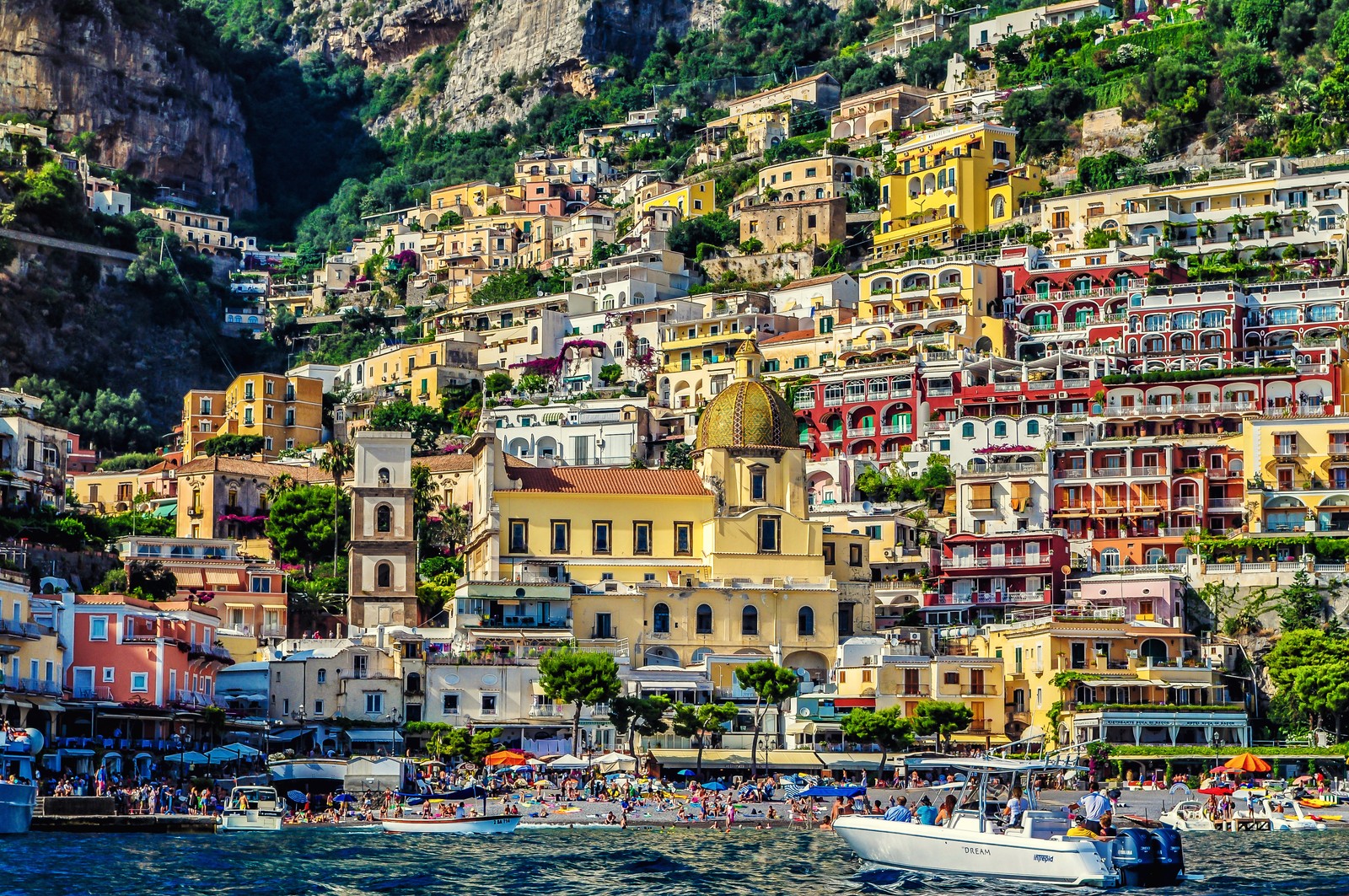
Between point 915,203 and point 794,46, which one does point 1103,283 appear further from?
point 794,46

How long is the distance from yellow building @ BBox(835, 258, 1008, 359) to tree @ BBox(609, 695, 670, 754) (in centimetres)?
3723

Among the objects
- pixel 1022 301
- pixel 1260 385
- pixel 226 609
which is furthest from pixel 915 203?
pixel 226 609

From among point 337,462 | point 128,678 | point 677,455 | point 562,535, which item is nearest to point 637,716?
point 562,535

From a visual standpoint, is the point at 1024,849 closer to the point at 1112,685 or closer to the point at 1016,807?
the point at 1016,807

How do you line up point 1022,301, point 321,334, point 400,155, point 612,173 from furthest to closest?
point 400,155, point 612,173, point 321,334, point 1022,301

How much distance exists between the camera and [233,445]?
123 m

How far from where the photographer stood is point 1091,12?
156500mm

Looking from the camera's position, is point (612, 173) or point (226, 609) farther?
point (612, 173)

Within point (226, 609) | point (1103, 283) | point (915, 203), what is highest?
point (915, 203)

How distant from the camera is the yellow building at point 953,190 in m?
134

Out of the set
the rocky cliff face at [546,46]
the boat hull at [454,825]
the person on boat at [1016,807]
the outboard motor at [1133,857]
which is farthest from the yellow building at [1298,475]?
the rocky cliff face at [546,46]

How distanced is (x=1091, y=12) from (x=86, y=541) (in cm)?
8848

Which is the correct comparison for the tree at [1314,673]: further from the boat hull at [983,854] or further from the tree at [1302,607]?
the boat hull at [983,854]

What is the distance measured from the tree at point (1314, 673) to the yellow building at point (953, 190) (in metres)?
51.2
